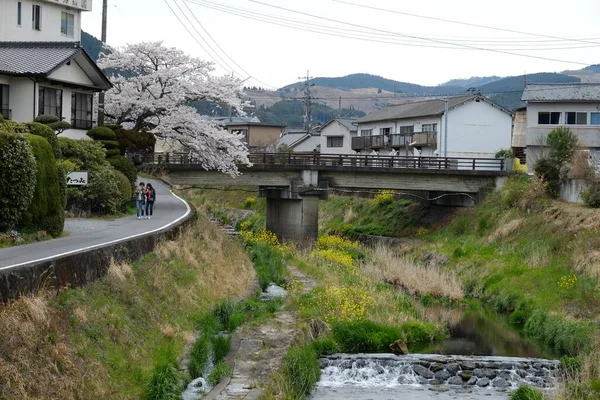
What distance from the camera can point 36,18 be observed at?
50219 mm

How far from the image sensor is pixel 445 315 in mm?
27109

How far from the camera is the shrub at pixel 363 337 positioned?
22.1 meters

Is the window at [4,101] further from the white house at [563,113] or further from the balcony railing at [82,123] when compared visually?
the white house at [563,113]

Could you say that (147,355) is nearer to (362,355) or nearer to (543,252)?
(362,355)

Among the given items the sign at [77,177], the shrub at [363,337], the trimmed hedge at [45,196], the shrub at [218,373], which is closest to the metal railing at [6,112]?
the sign at [77,177]

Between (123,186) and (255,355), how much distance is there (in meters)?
15.2

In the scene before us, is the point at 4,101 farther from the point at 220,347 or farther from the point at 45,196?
the point at 220,347

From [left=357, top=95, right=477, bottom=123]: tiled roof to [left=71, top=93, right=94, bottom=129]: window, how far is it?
30.2m

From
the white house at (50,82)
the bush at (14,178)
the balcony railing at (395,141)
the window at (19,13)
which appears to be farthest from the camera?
the balcony railing at (395,141)

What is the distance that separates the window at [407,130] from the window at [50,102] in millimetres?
35486

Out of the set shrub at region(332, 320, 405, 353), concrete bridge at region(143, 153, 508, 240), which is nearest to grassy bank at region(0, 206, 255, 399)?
shrub at region(332, 320, 405, 353)

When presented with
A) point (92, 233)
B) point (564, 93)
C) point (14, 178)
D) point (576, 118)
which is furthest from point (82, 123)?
point (576, 118)

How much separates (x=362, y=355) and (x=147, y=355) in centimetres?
660

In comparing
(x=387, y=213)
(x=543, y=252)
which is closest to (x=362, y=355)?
(x=543, y=252)
